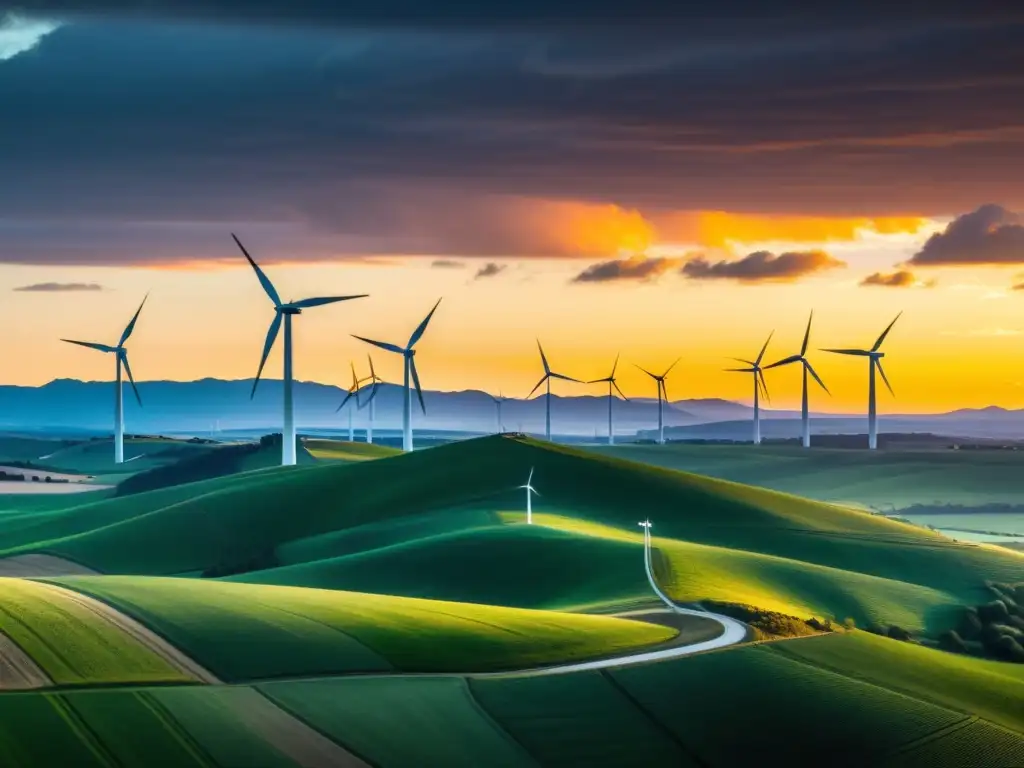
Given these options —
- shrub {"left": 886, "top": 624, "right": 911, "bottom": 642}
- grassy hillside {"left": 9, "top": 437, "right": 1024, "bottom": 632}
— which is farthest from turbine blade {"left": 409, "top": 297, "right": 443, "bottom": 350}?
shrub {"left": 886, "top": 624, "right": 911, "bottom": 642}

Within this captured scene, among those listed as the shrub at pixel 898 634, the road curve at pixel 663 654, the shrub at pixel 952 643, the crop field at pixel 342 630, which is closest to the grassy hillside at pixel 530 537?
the shrub at pixel 952 643

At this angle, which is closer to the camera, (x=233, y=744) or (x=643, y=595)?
(x=233, y=744)

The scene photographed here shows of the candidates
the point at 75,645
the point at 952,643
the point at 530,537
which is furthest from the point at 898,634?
the point at 75,645

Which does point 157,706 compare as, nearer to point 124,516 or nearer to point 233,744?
point 233,744

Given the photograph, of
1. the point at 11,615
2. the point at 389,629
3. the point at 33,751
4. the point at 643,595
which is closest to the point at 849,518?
the point at 643,595

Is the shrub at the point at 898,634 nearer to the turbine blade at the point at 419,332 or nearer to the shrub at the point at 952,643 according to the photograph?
the shrub at the point at 952,643

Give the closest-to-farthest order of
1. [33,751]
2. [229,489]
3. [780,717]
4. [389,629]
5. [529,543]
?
[33,751] < [780,717] < [389,629] < [529,543] < [229,489]

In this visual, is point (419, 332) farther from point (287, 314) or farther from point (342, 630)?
point (342, 630)
